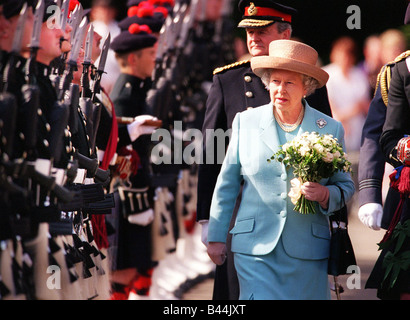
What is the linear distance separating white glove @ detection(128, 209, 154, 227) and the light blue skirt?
2.91m

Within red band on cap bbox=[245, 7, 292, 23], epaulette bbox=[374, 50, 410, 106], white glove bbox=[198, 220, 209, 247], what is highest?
red band on cap bbox=[245, 7, 292, 23]

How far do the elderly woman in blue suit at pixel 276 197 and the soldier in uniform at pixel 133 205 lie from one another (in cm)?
242

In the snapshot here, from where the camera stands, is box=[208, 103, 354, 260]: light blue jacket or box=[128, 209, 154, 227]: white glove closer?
box=[208, 103, 354, 260]: light blue jacket

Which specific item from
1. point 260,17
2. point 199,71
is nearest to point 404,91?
point 260,17

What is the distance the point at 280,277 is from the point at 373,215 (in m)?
0.83

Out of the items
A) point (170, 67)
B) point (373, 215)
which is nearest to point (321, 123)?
point (373, 215)

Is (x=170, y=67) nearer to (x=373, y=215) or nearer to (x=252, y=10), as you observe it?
(x=252, y=10)

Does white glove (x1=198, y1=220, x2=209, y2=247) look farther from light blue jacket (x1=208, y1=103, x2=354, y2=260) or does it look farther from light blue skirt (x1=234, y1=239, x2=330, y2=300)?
light blue skirt (x1=234, y1=239, x2=330, y2=300)

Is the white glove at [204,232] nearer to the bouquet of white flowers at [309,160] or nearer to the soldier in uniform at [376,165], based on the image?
the bouquet of white flowers at [309,160]

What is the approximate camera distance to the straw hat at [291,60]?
6.30m

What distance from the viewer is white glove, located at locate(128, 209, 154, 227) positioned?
9.01 m

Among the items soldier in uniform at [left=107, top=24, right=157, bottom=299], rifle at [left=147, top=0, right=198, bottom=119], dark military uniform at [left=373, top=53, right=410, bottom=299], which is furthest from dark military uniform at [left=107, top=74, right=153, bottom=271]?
dark military uniform at [left=373, top=53, right=410, bottom=299]

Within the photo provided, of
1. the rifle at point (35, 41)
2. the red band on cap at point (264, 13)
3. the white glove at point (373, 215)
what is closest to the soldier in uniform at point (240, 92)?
the red band on cap at point (264, 13)
